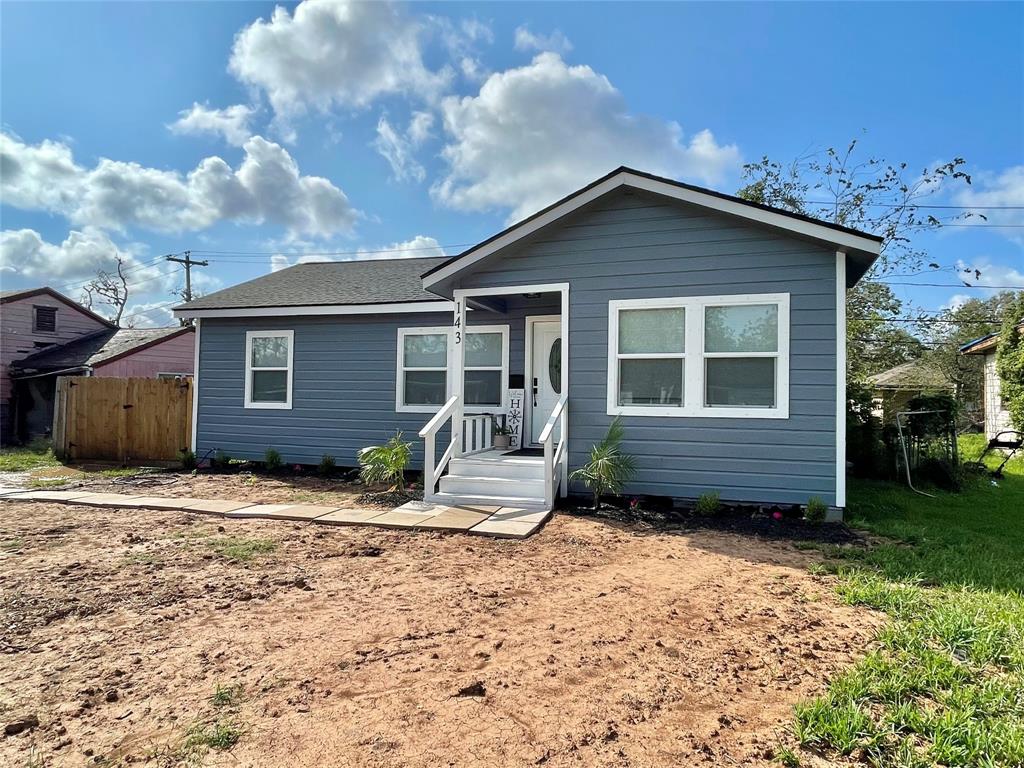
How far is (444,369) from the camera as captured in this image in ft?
31.1

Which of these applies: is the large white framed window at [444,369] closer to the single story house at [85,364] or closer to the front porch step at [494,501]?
the front porch step at [494,501]

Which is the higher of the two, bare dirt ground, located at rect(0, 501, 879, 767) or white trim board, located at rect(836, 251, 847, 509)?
white trim board, located at rect(836, 251, 847, 509)

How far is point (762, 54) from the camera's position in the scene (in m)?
10.5

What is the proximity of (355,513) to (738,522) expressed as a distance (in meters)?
4.35

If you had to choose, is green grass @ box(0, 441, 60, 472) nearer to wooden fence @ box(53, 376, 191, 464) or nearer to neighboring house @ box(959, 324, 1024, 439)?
wooden fence @ box(53, 376, 191, 464)

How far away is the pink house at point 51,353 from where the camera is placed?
1891cm

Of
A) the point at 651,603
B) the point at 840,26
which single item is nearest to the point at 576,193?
the point at 651,603

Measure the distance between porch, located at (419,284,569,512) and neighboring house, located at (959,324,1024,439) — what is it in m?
13.6

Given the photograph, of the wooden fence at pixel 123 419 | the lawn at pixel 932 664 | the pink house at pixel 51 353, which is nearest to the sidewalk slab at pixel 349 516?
the lawn at pixel 932 664

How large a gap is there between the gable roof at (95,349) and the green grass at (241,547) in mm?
14893

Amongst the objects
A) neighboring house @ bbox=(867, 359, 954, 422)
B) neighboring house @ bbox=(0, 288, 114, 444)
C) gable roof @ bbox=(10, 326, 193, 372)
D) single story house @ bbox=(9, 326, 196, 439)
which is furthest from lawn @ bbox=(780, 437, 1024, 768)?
neighboring house @ bbox=(0, 288, 114, 444)

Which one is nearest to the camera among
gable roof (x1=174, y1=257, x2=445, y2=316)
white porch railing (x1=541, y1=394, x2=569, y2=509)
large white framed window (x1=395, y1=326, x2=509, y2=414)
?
white porch railing (x1=541, y1=394, x2=569, y2=509)

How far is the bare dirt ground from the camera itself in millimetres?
2229

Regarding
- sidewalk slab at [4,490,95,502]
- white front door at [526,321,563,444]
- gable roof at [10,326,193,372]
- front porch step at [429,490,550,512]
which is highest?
gable roof at [10,326,193,372]
